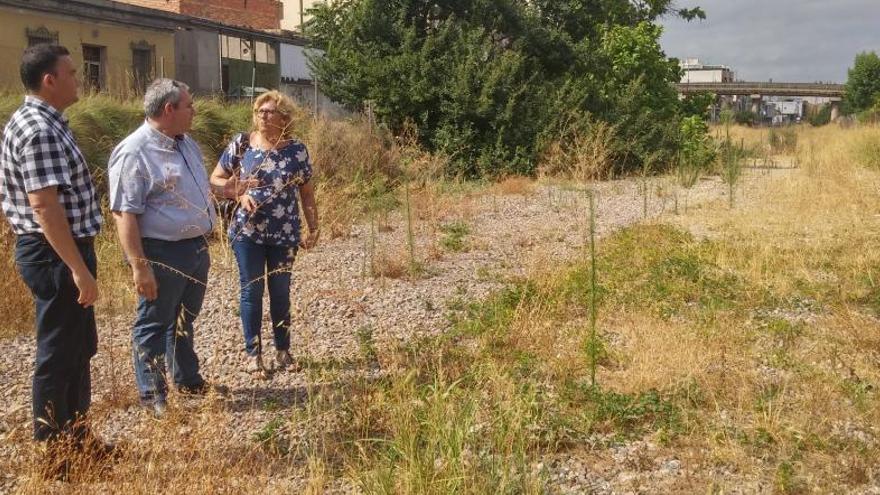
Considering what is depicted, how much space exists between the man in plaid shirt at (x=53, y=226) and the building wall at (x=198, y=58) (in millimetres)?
23645

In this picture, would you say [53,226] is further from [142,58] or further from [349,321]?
[142,58]

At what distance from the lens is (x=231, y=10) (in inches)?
1452

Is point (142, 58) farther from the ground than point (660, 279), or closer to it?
farther from the ground

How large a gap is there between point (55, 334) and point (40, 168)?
724 millimetres

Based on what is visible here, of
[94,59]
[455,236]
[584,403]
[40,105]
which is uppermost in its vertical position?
[94,59]

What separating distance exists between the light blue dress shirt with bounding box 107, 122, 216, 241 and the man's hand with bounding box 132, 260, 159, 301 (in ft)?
0.65

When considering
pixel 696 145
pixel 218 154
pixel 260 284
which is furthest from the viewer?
pixel 696 145

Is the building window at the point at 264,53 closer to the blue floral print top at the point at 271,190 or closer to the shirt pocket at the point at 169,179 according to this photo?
the blue floral print top at the point at 271,190

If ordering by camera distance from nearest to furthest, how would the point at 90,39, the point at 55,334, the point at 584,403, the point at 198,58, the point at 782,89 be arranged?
the point at 55,334 < the point at 584,403 < the point at 90,39 < the point at 198,58 < the point at 782,89

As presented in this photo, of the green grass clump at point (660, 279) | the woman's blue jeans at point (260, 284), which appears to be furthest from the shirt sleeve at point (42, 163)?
the green grass clump at point (660, 279)

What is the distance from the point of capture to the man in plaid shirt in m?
3.24

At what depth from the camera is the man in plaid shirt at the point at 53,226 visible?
3240 millimetres

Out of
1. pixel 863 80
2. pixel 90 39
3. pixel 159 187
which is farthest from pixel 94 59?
pixel 863 80

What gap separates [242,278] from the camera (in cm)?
483
